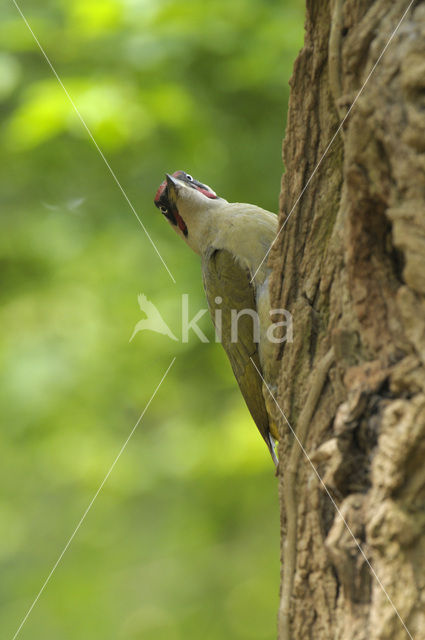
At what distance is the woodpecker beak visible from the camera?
383 centimetres

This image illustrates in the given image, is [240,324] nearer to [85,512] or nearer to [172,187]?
[172,187]

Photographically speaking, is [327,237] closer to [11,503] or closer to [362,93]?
[362,93]

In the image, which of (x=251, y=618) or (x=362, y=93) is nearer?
(x=362, y=93)

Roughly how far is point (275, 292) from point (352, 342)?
19.5 inches

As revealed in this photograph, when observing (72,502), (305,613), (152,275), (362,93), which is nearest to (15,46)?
(152,275)

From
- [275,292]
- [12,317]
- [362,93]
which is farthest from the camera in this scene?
[12,317]

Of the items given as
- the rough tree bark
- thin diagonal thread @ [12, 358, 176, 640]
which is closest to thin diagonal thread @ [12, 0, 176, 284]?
thin diagonal thread @ [12, 358, 176, 640]

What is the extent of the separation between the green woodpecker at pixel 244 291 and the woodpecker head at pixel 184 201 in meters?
0.11

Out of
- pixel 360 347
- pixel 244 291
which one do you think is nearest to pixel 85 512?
pixel 244 291

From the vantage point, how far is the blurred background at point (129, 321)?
483 centimetres

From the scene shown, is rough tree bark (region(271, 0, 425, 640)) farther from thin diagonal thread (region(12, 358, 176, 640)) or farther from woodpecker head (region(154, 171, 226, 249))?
thin diagonal thread (region(12, 358, 176, 640))

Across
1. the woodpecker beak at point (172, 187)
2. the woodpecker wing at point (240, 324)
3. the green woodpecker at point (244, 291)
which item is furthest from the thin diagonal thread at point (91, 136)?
the woodpecker wing at point (240, 324)

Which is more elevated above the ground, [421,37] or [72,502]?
[72,502]

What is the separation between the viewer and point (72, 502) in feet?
19.1
